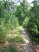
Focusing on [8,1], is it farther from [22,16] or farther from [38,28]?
[22,16]

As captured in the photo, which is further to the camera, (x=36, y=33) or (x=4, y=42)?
(x=36, y=33)

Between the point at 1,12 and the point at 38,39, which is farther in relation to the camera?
the point at 38,39

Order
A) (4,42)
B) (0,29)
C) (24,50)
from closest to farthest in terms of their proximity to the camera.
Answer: (24,50) < (0,29) < (4,42)

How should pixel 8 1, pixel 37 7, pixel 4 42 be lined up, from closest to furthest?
pixel 8 1
pixel 4 42
pixel 37 7

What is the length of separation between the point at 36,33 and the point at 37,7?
2.80 metres

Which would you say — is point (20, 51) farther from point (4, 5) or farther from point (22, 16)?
point (22, 16)

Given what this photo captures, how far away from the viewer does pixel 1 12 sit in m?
12.1

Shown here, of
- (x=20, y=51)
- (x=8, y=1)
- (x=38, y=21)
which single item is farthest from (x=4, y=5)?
(x=38, y=21)

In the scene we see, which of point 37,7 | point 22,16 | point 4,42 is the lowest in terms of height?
point 4,42

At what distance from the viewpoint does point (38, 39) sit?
1677 cm

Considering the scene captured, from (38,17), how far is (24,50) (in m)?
4.89

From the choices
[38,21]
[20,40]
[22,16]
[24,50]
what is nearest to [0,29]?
[24,50]

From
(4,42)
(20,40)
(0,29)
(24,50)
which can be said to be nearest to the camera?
(24,50)

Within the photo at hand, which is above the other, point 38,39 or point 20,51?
point 38,39
